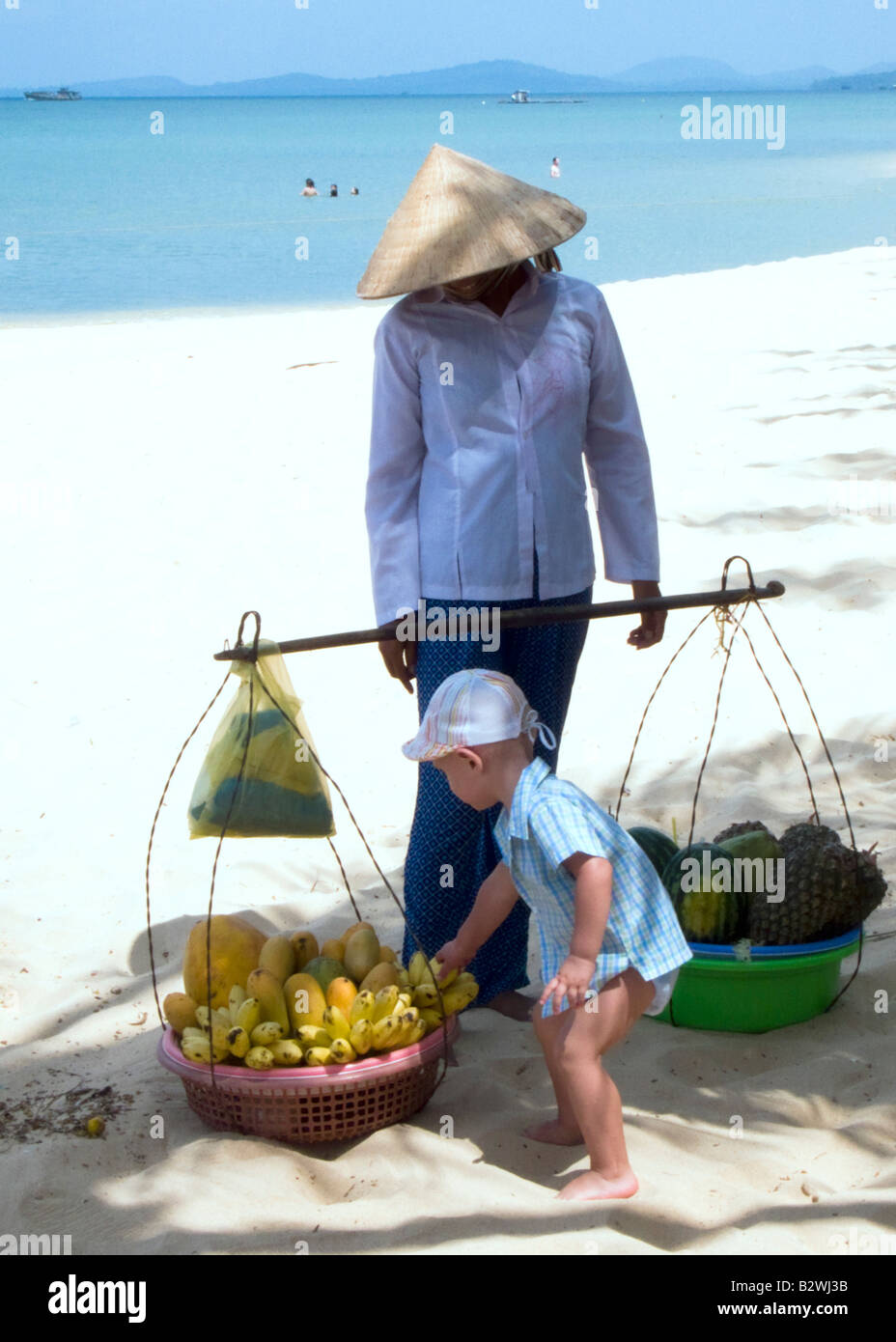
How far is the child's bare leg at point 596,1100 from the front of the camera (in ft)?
7.63

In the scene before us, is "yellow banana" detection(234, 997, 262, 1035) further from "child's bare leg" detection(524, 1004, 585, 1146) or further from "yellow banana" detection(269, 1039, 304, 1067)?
"child's bare leg" detection(524, 1004, 585, 1146)

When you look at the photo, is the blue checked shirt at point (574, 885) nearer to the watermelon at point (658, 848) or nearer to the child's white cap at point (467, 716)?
the child's white cap at point (467, 716)

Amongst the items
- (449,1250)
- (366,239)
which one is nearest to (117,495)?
(449,1250)

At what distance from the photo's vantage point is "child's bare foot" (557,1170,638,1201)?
2305 millimetres

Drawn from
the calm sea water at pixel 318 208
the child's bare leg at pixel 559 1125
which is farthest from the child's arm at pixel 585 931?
the calm sea water at pixel 318 208

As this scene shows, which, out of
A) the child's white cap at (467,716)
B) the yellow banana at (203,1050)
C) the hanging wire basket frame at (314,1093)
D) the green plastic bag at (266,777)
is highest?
the child's white cap at (467,716)

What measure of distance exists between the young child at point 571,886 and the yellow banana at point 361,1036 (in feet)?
1.02

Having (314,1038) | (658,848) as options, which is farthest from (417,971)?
(658,848)

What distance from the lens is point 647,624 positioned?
291 cm

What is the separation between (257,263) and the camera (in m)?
22.6

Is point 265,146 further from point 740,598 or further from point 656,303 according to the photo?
point 740,598

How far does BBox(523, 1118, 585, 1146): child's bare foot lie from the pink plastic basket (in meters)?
0.24

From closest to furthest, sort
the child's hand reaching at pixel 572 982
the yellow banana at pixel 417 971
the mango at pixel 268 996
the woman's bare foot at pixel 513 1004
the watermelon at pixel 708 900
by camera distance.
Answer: the child's hand reaching at pixel 572 982 < the mango at pixel 268 996 < the yellow banana at pixel 417 971 < the watermelon at pixel 708 900 < the woman's bare foot at pixel 513 1004

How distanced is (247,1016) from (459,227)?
1.56 meters
